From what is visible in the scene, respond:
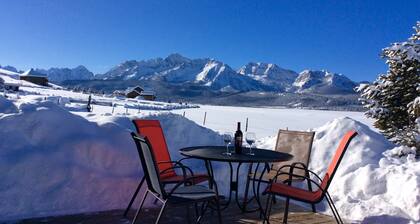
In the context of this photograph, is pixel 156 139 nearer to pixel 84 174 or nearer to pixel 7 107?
pixel 84 174

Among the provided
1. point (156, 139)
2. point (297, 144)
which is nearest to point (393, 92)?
point (297, 144)

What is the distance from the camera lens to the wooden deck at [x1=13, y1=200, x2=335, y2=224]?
16.1ft

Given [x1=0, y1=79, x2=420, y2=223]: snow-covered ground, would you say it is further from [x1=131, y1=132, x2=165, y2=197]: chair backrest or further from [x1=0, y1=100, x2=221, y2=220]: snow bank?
[x1=131, y1=132, x2=165, y2=197]: chair backrest

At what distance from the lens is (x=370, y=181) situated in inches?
253

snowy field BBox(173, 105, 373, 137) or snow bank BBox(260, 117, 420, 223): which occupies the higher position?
snow bank BBox(260, 117, 420, 223)

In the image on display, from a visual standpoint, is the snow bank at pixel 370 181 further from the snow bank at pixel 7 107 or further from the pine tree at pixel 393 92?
the snow bank at pixel 7 107

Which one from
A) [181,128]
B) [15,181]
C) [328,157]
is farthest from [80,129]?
[328,157]

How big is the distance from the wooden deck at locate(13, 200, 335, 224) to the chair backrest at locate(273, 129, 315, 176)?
804mm

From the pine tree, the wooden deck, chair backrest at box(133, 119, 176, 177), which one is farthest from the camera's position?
the pine tree

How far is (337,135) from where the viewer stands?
8.80 metres

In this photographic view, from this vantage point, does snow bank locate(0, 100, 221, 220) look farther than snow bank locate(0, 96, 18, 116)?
No

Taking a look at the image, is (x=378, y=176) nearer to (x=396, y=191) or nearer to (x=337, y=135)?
(x=396, y=191)

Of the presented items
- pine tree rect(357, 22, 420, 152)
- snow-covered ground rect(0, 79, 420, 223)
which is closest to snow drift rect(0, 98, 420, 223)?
snow-covered ground rect(0, 79, 420, 223)

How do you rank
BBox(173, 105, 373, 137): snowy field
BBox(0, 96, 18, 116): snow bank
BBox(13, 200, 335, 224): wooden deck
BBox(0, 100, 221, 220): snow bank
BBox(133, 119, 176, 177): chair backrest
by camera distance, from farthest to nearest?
BBox(173, 105, 373, 137): snowy field → BBox(0, 96, 18, 116): snow bank → BBox(133, 119, 176, 177): chair backrest → BBox(0, 100, 221, 220): snow bank → BBox(13, 200, 335, 224): wooden deck
